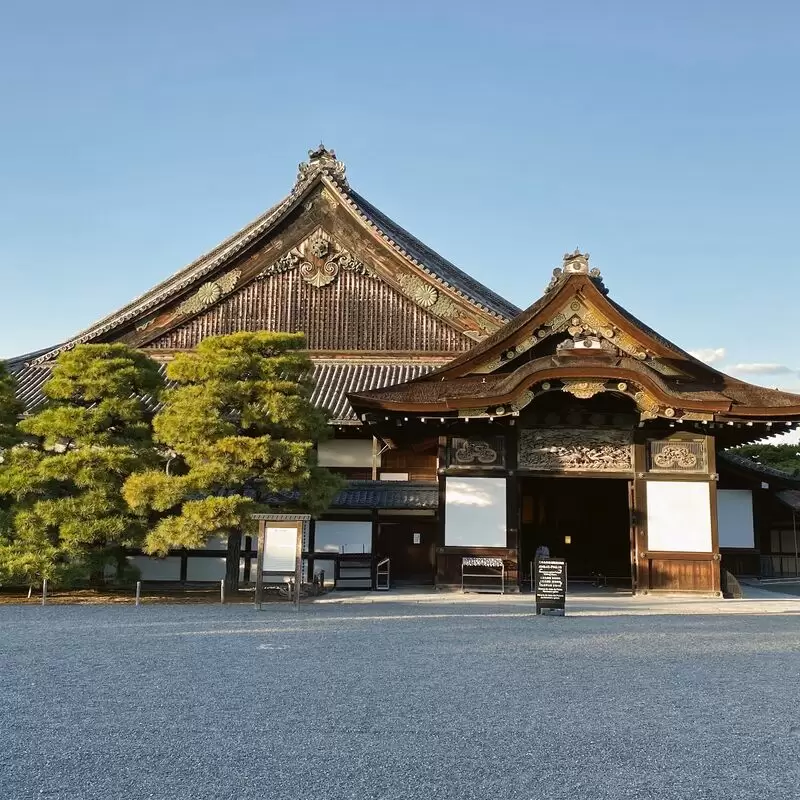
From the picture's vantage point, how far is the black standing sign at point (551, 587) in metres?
13.4

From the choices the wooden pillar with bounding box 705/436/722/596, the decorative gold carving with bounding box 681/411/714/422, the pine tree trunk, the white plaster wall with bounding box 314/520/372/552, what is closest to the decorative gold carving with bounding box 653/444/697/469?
the wooden pillar with bounding box 705/436/722/596

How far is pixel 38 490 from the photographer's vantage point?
1584cm

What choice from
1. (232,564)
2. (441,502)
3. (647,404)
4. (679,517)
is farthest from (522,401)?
(232,564)

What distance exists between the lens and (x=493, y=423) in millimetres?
17719

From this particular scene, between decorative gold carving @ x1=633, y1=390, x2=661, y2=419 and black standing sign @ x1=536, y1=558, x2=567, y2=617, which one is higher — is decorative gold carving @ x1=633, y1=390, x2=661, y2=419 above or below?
above

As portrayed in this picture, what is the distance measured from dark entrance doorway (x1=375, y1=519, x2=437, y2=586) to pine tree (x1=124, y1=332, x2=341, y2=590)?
4.36 meters

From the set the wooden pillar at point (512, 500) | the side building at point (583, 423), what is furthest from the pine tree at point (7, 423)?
the wooden pillar at point (512, 500)

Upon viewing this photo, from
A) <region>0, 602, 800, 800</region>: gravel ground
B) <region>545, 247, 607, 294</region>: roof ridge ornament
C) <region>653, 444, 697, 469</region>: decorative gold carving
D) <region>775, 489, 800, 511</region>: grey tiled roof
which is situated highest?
<region>545, 247, 607, 294</region>: roof ridge ornament

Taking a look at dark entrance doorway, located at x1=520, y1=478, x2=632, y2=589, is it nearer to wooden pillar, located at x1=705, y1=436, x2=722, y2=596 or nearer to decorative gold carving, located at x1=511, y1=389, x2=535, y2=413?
wooden pillar, located at x1=705, y1=436, x2=722, y2=596

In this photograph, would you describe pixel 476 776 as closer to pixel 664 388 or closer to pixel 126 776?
pixel 126 776

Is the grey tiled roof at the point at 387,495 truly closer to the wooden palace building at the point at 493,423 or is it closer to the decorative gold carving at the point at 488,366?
the wooden palace building at the point at 493,423

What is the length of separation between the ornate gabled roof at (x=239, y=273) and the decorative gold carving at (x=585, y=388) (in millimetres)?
6841

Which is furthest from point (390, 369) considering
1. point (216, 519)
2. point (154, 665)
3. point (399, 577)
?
point (154, 665)

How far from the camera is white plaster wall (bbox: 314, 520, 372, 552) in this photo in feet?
63.2
